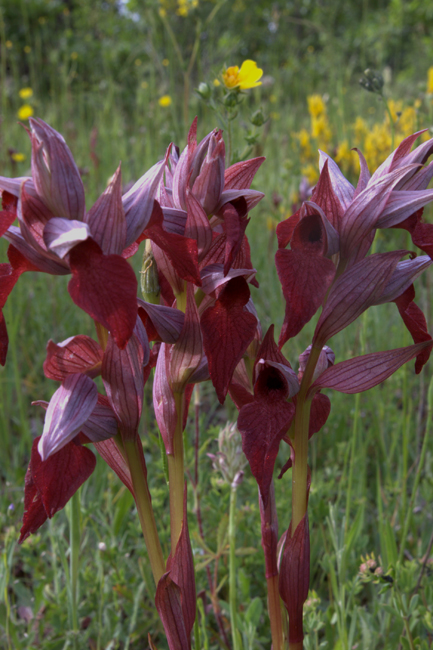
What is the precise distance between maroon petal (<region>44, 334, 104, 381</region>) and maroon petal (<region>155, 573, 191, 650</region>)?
235 mm

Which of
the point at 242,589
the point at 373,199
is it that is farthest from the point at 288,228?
the point at 242,589

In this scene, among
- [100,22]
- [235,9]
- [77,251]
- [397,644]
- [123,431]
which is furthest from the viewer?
[235,9]

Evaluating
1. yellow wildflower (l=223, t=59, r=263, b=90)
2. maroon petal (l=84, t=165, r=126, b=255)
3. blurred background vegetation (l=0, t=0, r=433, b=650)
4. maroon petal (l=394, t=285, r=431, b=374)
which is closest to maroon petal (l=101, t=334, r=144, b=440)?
maroon petal (l=84, t=165, r=126, b=255)

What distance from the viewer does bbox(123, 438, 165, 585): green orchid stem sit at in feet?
1.91

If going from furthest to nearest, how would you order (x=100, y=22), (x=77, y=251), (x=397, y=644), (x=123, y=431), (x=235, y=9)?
(x=235, y=9) → (x=100, y=22) → (x=397, y=644) → (x=123, y=431) → (x=77, y=251)

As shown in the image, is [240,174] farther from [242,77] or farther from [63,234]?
[242,77]

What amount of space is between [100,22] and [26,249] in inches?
150

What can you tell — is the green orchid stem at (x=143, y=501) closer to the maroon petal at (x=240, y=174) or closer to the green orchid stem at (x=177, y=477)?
the green orchid stem at (x=177, y=477)

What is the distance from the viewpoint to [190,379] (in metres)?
0.58

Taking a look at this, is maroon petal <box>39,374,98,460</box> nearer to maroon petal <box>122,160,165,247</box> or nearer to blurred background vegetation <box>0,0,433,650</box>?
maroon petal <box>122,160,165,247</box>

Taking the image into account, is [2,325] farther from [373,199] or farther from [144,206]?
[373,199]

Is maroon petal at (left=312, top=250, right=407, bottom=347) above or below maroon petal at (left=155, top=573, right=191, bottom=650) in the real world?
above

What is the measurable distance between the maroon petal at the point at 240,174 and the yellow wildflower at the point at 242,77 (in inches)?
25.3

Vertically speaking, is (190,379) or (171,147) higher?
(171,147)
